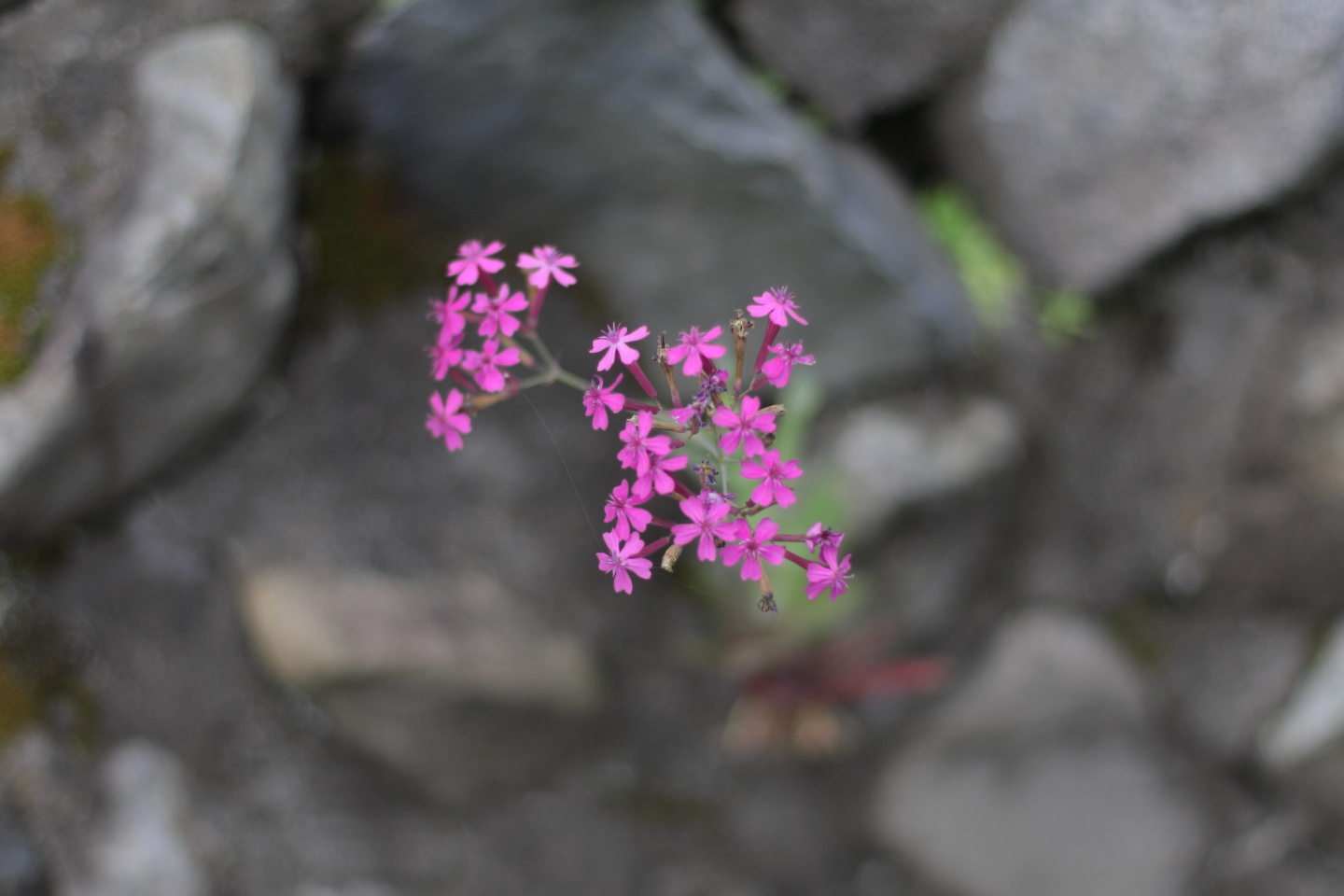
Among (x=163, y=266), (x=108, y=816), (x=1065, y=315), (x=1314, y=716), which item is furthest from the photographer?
(x=1065, y=315)

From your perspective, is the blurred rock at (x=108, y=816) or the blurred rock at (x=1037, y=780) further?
the blurred rock at (x=1037, y=780)

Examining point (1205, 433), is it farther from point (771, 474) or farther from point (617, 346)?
point (617, 346)

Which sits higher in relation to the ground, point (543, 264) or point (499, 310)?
point (543, 264)

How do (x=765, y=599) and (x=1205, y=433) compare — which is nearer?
(x=765, y=599)

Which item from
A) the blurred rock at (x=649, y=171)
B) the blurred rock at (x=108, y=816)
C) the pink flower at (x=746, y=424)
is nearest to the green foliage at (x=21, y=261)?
the blurred rock at (x=649, y=171)

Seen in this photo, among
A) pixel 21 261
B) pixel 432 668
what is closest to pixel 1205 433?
pixel 432 668

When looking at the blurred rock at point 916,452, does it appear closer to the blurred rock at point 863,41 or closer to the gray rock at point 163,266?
the blurred rock at point 863,41

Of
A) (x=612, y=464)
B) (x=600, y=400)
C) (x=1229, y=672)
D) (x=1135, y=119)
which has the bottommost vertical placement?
(x=612, y=464)

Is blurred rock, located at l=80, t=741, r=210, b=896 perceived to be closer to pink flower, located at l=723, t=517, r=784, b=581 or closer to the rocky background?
the rocky background
